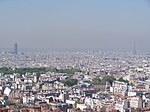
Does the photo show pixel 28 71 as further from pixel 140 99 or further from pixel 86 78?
pixel 140 99

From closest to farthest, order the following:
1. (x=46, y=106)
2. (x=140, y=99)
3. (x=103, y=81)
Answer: (x=46, y=106), (x=140, y=99), (x=103, y=81)

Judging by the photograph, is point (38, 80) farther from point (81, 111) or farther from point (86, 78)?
point (81, 111)

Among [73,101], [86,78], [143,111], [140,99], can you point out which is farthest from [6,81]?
[143,111]

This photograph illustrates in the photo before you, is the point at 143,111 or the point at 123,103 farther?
the point at 123,103

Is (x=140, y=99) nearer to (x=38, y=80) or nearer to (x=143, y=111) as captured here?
(x=143, y=111)

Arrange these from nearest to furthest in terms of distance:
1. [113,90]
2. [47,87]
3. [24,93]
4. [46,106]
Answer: [46,106] < [24,93] < [113,90] < [47,87]

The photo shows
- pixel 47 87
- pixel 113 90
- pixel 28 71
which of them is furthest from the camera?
pixel 28 71

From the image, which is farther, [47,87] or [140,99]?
[47,87]

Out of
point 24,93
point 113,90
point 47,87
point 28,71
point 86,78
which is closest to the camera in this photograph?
point 24,93

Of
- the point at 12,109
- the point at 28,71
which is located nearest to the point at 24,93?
the point at 12,109
